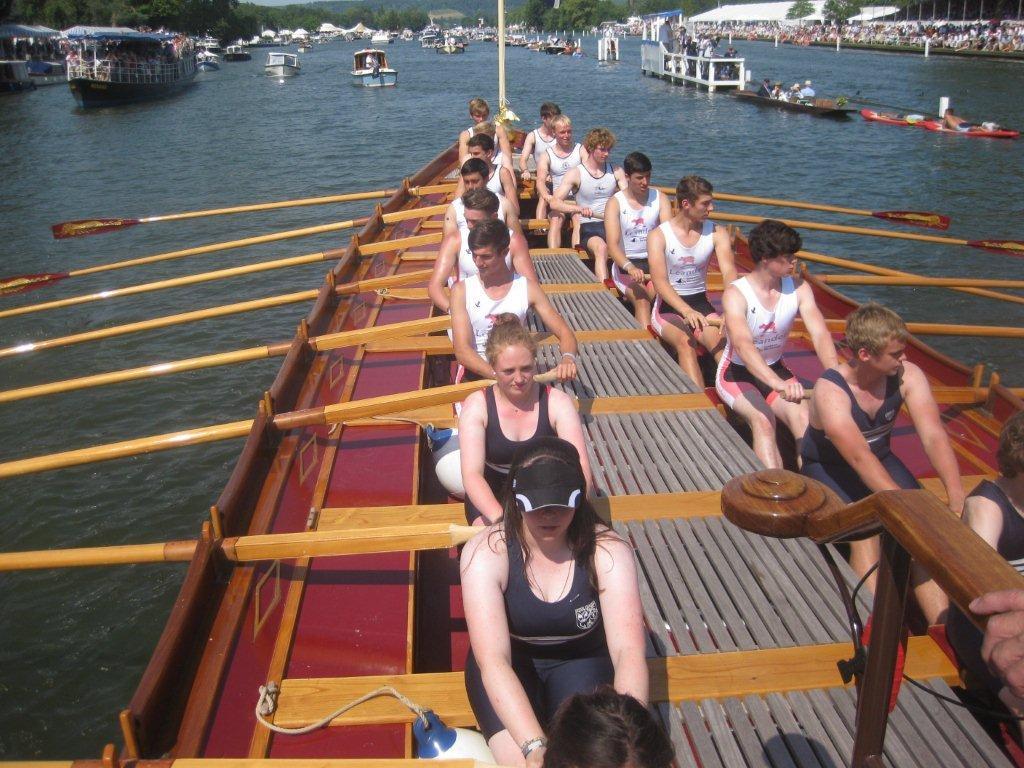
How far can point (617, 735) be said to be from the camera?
1.74 meters

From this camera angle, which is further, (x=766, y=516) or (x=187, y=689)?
(x=187, y=689)

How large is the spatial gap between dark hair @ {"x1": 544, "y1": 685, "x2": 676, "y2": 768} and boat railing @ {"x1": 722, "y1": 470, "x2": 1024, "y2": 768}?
495 millimetres

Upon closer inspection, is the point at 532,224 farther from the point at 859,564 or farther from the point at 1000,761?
the point at 1000,761

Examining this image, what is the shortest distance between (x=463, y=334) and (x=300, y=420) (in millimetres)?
1152

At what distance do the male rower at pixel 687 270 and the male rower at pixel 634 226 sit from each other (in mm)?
496

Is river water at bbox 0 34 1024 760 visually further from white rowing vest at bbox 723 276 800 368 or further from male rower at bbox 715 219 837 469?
white rowing vest at bbox 723 276 800 368

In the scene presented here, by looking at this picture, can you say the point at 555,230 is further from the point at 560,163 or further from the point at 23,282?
the point at 23,282

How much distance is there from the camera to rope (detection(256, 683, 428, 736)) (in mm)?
2943

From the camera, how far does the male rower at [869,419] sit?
3.76m

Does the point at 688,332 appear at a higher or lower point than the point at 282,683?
higher

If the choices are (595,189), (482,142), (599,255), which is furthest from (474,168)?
(595,189)

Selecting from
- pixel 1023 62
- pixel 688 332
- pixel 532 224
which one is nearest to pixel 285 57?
pixel 1023 62

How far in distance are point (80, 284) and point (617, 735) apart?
47.8 feet

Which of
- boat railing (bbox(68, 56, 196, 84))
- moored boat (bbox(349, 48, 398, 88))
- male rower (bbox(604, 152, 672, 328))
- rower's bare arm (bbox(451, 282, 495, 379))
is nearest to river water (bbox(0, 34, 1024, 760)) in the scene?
boat railing (bbox(68, 56, 196, 84))
